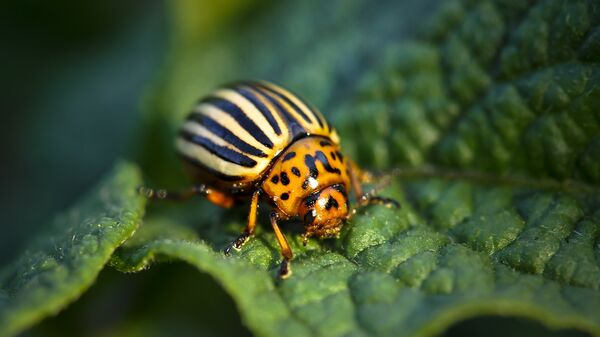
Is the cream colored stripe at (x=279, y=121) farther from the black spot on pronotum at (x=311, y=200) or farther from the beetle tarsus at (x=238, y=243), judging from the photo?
the beetle tarsus at (x=238, y=243)

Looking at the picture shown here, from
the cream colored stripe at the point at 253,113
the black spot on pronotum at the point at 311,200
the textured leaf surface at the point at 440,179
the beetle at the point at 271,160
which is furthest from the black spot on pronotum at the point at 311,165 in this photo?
the textured leaf surface at the point at 440,179

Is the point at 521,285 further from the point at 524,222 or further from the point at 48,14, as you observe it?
the point at 48,14

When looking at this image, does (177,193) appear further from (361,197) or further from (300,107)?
(361,197)

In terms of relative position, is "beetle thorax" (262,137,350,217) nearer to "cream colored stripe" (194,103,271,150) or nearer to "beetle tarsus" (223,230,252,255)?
"cream colored stripe" (194,103,271,150)

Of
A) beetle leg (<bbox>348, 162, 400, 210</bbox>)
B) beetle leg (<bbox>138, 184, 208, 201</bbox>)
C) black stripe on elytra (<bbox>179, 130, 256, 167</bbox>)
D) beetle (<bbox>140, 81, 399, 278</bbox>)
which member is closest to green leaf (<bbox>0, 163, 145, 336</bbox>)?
beetle leg (<bbox>138, 184, 208, 201</bbox>)

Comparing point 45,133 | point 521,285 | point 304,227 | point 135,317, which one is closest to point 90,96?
point 45,133

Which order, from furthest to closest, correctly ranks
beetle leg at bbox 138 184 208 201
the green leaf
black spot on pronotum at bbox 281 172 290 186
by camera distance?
beetle leg at bbox 138 184 208 201 < black spot on pronotum at bbox 281 172 290 186 < the green leaf
